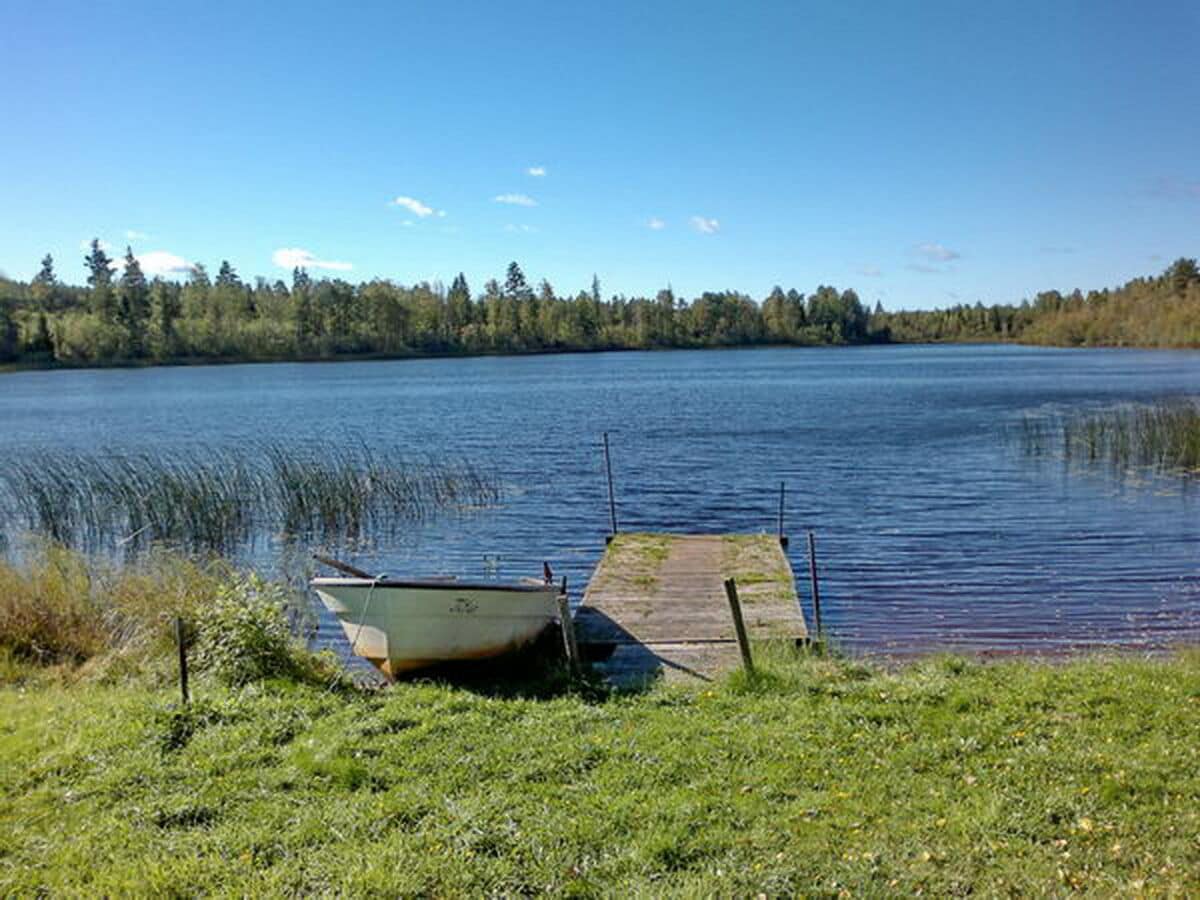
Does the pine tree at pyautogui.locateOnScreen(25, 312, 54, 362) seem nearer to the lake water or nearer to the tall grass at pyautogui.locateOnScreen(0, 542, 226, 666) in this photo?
the lake water

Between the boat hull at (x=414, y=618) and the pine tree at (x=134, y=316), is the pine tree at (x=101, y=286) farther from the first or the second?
the boat hull at (x=414, y=618)

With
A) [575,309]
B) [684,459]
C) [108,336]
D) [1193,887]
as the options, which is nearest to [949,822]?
[1193,887]

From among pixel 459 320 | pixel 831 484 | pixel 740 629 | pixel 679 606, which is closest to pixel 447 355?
pixel 459 320

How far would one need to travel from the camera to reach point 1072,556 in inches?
661

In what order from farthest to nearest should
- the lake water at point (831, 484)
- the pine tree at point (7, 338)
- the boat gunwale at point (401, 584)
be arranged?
the pine tree at point (7, 338) < the lake water at point (831, 484) < the boat gunwale at point (401, 584)

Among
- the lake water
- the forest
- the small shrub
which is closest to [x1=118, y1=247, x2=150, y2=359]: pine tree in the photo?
the forest

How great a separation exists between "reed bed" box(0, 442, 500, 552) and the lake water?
170 centimetres

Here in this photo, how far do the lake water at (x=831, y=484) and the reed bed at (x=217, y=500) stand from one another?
1.70 metres

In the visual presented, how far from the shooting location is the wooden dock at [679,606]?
1047cm

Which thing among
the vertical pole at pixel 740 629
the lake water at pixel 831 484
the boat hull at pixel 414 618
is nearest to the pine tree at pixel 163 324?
the lake water at pixel 831 484

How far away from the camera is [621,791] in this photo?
19.8 ft

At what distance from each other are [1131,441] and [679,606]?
22995 millimetres

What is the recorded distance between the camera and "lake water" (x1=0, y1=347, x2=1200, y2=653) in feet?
46.0

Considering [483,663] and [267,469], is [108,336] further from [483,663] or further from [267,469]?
[483,663]
